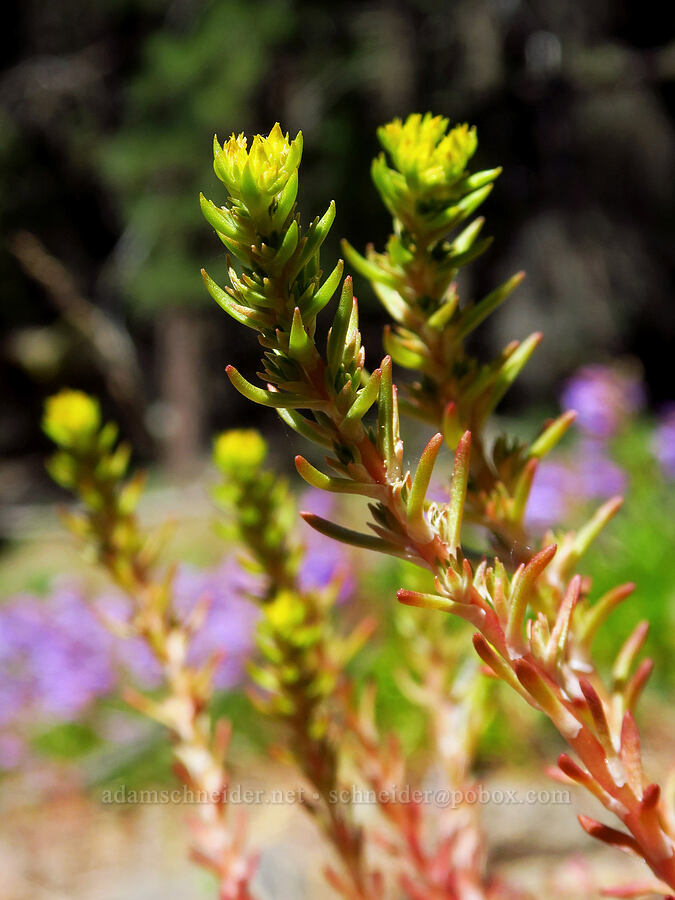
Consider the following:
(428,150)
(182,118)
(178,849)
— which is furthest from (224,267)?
(428,150)

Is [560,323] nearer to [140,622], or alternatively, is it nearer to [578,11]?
[578,11]

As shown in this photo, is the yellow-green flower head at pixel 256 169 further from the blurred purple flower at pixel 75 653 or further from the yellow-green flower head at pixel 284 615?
the blurred purple flower at pixel 75 653

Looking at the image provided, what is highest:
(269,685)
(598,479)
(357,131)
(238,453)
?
(238,453)

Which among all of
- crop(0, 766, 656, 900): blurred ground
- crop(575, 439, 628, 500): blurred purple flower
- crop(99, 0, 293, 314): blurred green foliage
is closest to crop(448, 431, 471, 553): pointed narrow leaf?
crop(0, 766, 656, 900): blurred ground

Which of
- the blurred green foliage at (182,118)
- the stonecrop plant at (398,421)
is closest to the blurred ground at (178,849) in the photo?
the stonecrop plant at (398,421)

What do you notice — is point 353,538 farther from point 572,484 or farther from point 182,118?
point 182,118

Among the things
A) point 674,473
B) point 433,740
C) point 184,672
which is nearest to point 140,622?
point 184,672
